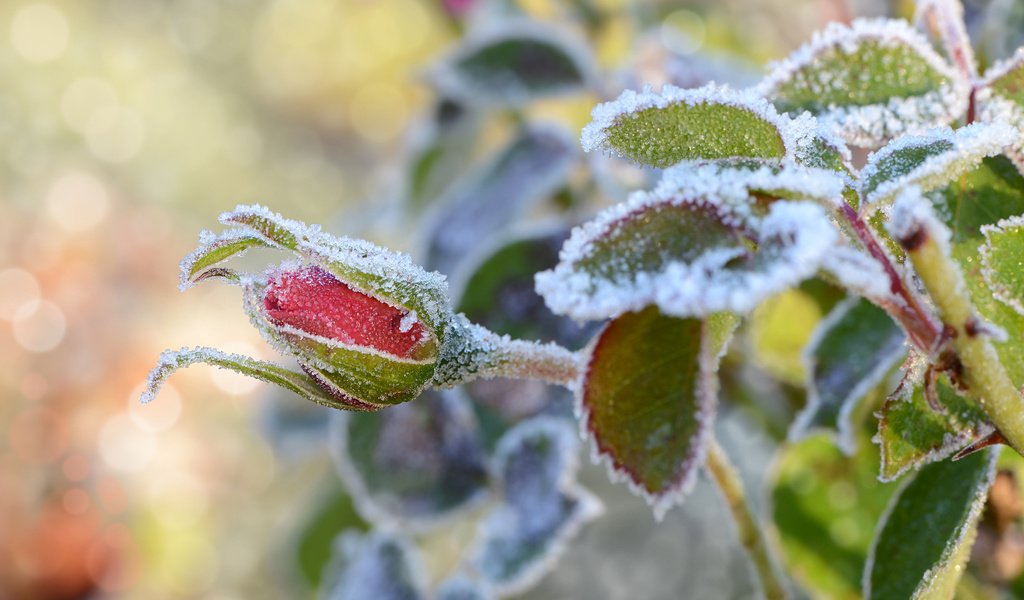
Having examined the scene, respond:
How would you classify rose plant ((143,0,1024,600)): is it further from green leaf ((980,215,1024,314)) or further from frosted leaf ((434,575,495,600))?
frosted leaf ((434,575,495,600))

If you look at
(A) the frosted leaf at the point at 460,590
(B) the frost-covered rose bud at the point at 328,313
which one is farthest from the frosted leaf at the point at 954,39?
(A) the frosted leaf at the point at 460,590

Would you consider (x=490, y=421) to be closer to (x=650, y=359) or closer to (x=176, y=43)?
(x=650, y=359)

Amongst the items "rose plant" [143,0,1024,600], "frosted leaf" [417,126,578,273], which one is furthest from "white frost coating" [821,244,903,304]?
"frosted leaf" [417,126,578,273]

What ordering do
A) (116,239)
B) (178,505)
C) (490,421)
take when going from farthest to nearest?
(116,239) < (178,505) < (490,421)

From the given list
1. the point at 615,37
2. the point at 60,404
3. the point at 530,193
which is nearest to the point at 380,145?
the point at 60,404

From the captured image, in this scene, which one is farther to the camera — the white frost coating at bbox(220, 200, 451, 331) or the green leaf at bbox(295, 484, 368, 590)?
the green leaf at bbox(295, 484, 368, 590)

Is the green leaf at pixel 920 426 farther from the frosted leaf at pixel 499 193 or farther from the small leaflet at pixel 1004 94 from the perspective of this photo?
the frosted leaf at pixel 499 193
